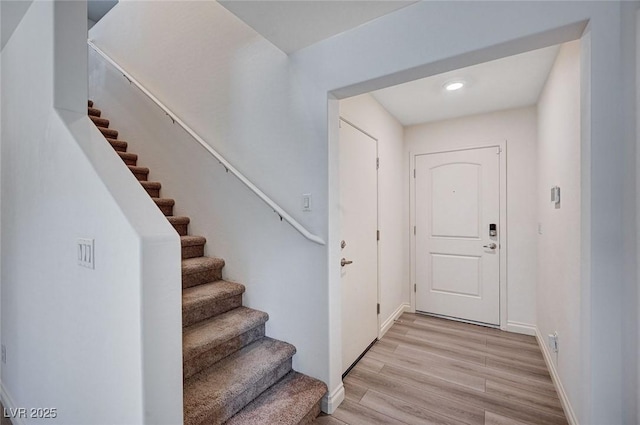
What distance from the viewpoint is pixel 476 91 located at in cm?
261

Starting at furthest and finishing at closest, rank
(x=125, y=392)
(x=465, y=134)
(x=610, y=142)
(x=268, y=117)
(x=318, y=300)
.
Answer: (x=465, y=134)
(x=268, y=117)
(x=318, y=300)
(x=610, y=142)
(x=125, y=392)

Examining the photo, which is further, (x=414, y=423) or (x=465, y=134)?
(x=465, y=134)

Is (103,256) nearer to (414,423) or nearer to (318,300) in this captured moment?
(318,300)

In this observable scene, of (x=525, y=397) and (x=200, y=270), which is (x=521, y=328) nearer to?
(x=525, y=397)

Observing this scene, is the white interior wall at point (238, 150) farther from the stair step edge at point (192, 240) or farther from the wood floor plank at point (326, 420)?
the wood floor plank at point (326, 420)

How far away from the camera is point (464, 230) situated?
3.29m

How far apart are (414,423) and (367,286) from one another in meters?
1.09

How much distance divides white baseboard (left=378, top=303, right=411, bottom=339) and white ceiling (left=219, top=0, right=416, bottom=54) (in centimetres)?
264

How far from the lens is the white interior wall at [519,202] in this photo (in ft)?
9.71

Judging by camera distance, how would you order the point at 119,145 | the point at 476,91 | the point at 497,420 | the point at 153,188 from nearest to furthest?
the point at 497,420
the point at 476,91
the point at 153,188
the point at 119,145

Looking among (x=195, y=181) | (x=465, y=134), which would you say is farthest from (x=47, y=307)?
(x=465, y=134)

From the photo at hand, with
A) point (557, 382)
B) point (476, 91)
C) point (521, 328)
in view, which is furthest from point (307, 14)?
point (521, 328)

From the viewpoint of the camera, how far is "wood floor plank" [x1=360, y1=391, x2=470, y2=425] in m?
1.76

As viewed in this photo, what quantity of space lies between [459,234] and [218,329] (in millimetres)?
2709
